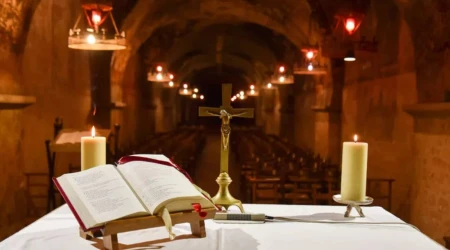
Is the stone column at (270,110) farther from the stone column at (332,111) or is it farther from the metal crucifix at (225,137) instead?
the metal crucifix at (225,137)

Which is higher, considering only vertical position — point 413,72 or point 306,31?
point 306,31

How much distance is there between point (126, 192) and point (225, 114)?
0.87 metres

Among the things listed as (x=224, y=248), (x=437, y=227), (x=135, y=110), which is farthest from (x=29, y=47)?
(x=135, y=110)

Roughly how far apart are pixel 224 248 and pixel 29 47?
695 cm

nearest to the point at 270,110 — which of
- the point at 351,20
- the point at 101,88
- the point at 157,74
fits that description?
the point at 157,74

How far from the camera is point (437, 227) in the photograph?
678cm

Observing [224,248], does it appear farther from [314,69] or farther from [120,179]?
[314,69]

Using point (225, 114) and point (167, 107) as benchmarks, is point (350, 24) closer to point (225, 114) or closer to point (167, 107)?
point (225, 114)

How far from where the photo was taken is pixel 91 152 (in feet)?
8.93

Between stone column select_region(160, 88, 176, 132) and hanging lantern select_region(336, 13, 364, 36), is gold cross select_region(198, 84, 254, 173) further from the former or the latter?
stone column select_region(160, 88, 176, 132)

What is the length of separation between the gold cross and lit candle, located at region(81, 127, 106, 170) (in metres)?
0.61

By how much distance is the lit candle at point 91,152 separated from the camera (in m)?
2.71

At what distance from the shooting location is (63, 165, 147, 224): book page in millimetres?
2186

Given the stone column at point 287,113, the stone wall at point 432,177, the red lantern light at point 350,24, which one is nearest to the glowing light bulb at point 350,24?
the red lantern light at point 350,24
